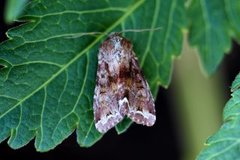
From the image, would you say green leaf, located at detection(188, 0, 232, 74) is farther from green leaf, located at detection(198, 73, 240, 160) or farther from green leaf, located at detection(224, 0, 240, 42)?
green leaf, located at detection(198, 73, 240, 160)

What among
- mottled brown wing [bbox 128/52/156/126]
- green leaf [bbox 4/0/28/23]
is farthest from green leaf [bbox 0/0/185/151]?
green leaf [bbox 4/0/28/23]

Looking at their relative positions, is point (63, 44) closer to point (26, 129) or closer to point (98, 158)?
point (26, 129)

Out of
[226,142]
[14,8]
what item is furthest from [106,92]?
[14,8]

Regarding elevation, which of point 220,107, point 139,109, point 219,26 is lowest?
point 220,107

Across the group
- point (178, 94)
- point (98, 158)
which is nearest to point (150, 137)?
point (98, 158)

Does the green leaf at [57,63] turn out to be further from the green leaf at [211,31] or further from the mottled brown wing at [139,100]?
the green leaf at [211,31]

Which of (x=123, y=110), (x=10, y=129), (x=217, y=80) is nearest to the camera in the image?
(x=10, y=129)

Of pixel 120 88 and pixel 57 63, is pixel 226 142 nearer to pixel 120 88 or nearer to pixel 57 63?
pixel 57 63
